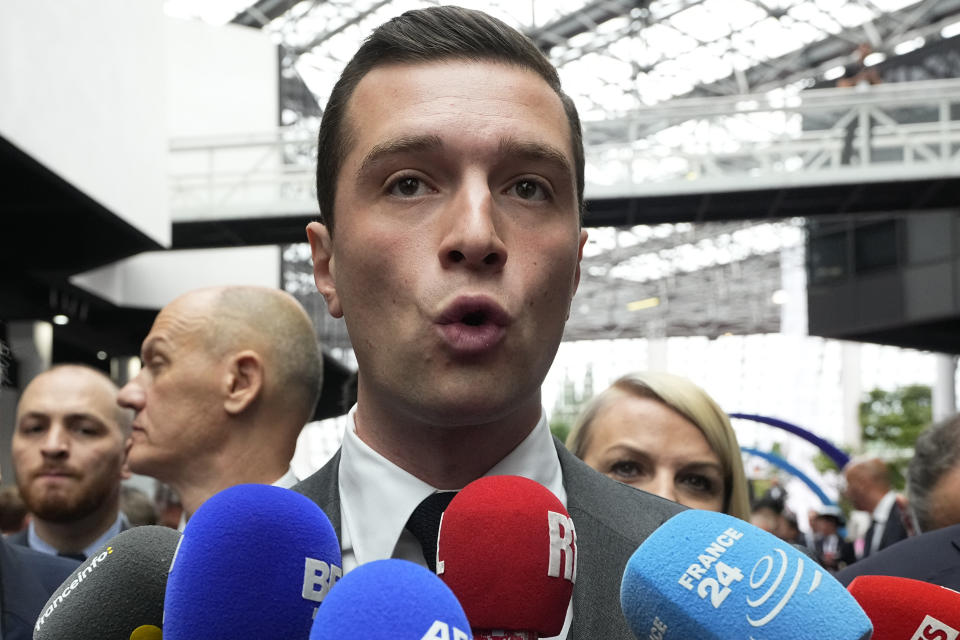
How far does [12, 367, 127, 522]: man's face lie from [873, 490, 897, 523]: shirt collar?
5.98 meters

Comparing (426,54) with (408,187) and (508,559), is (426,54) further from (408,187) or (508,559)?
(508,559)

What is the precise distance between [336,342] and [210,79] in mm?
8424

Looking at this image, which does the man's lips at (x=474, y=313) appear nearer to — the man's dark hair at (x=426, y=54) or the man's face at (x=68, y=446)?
the man's dark hair at (x=426, y=54)

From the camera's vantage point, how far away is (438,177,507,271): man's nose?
1.26m

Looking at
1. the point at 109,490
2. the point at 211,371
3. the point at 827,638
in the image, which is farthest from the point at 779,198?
the point at 827,638

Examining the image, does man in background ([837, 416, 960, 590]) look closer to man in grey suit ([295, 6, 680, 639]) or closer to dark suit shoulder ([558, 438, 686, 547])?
dark suit shoulder ([558, 438, 686, 547])

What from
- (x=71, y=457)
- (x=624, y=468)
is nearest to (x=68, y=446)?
(x=71, y=457)

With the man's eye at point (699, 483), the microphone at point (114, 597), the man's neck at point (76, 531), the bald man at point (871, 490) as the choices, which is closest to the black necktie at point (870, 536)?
the bald man at point (871, 490)

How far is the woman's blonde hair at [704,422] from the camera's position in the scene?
3.13 meters

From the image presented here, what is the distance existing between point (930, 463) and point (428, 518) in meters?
2.95

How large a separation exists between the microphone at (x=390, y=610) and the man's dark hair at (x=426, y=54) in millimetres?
755

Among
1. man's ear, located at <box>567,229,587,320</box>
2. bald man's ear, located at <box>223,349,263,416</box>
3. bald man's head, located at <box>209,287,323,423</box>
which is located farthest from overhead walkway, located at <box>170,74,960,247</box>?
man's ear, located at <box>567,229,587,320</box>

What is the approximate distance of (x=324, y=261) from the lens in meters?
1.59

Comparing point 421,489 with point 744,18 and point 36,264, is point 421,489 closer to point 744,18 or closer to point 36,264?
point 36,264
